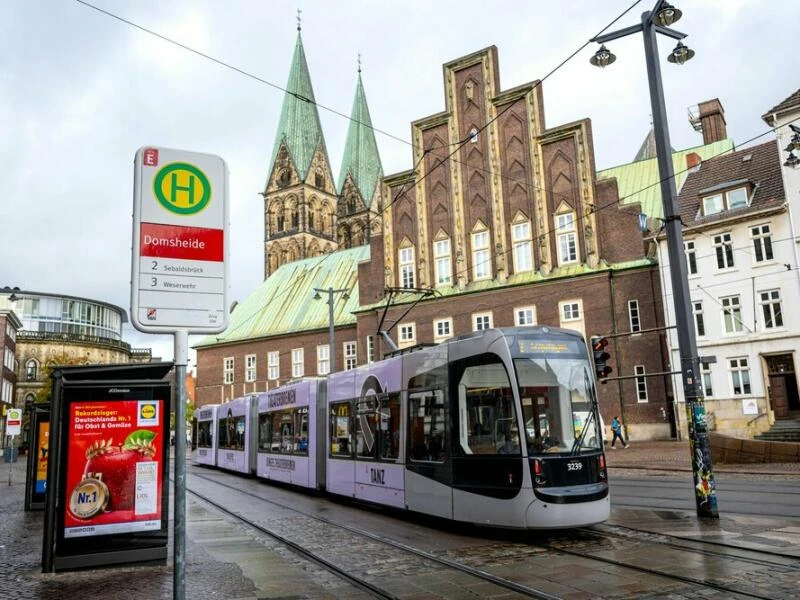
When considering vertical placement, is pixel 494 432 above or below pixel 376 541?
above

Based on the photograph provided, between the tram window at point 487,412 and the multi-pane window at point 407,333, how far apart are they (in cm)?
3022

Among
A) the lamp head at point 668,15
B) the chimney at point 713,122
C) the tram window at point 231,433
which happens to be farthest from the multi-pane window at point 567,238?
the lamp head at point 668,15

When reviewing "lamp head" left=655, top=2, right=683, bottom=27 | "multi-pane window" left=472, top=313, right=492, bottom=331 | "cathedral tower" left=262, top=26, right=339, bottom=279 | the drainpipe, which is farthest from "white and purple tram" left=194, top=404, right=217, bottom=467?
"cathedral tower" left=262, top=26, right=339, bottom=279

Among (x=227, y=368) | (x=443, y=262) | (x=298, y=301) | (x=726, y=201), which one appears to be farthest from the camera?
(x=227, y=368)

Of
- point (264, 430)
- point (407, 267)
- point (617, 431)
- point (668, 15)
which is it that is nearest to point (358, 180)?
point (407, 267)

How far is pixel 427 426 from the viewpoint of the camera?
1284 cm

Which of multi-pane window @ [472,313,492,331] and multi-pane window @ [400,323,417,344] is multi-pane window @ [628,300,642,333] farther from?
multi-pane window @ [400,323,417,344]

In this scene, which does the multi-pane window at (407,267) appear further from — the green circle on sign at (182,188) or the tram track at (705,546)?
the green circle on sign at (182,188)

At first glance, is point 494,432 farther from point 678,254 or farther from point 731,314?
point 731,314

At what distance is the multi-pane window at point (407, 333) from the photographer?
42281 mm

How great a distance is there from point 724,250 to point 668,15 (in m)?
22.1

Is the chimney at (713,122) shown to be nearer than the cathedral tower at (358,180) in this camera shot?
Yes

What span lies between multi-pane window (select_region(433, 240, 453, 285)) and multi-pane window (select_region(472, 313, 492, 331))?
8.77 feet

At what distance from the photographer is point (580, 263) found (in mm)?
36188
